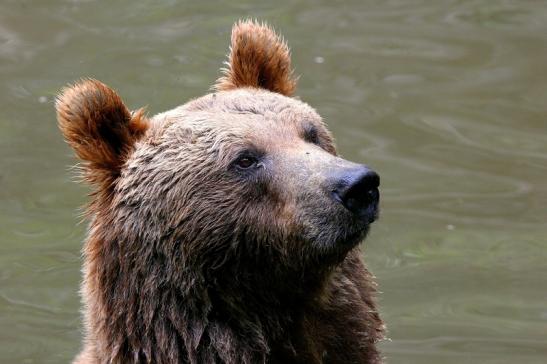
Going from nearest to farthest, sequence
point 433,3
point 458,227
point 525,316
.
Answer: point 525,316, point 458,227, point 433,3

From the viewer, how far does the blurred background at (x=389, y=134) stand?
37.7 ft

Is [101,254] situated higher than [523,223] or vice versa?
[101,254]

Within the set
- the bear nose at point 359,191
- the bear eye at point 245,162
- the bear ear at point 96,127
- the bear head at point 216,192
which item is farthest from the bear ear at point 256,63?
the bear nose at point 359,191

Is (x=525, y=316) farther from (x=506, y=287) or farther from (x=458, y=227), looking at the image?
(x=458, y=227)

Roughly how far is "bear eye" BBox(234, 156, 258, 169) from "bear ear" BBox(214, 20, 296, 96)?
887 mm

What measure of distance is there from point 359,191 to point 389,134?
6.21m

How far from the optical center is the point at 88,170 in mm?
7730

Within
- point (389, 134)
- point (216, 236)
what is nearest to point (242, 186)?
point (216, 236)

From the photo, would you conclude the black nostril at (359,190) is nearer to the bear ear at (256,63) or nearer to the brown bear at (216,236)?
the brown bear at (216,236)

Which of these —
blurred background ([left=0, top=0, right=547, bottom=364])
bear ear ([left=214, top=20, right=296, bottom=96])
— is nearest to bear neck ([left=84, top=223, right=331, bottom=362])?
bear ear ([left=214, top=20, right=296, bottom=96])

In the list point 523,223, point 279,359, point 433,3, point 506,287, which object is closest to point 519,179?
point 523,223

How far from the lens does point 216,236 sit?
7332 mm

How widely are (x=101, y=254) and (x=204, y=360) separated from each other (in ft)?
2.56

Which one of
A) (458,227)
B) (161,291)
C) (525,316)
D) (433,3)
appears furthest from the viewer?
(433,3)
